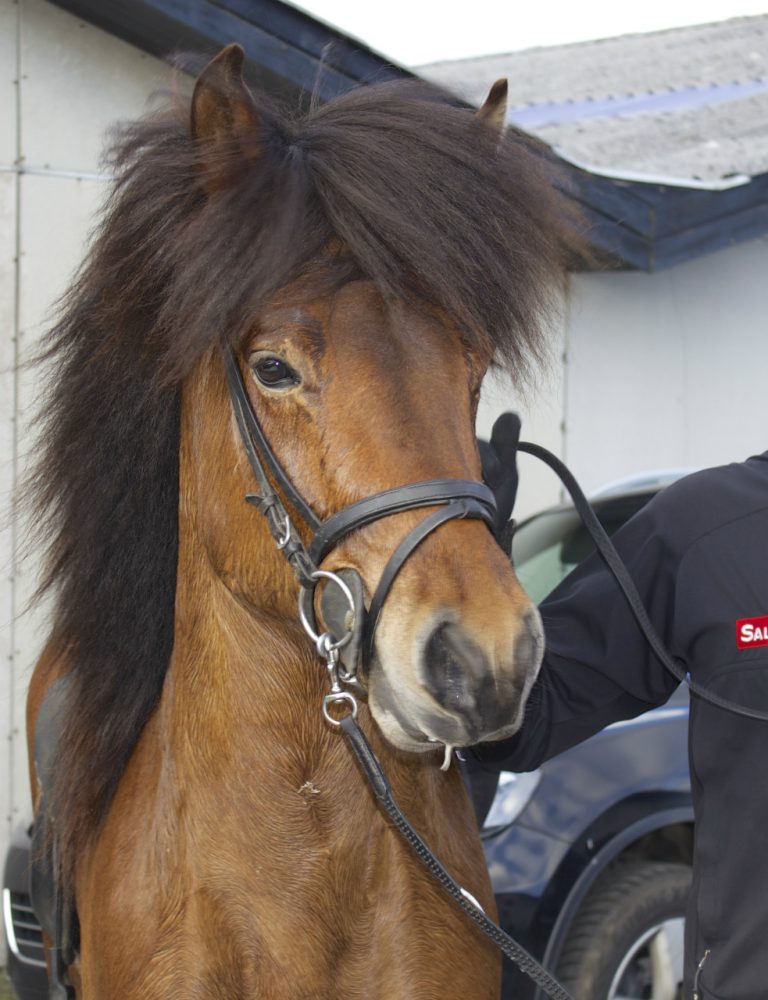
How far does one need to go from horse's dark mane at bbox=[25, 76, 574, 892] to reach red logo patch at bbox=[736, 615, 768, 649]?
60cm

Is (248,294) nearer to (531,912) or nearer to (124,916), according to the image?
(124,916)

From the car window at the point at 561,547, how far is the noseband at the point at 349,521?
2.28 m

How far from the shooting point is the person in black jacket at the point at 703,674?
76.7 inches

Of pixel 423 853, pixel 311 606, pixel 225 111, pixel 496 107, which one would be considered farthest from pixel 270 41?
pixel 423 853

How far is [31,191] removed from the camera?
5.03 meters

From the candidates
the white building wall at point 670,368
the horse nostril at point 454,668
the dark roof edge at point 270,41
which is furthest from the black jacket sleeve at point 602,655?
the white building wall at point 670,368

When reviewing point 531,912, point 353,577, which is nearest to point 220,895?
point 353,577

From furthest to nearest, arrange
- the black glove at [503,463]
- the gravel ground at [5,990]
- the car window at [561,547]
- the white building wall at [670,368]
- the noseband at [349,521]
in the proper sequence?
the white building wall at [670,368], the gravel ground at [5,990], the car window at [561,547], the black glove at [503,463], the noseband at [349,521]

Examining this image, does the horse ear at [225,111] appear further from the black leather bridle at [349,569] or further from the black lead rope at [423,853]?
the black lead rope at [423,853]

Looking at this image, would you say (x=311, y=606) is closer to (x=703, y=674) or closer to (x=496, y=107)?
(x=703, y=674)

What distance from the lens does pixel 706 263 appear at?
6605 millimetres

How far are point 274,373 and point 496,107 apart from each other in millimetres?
741

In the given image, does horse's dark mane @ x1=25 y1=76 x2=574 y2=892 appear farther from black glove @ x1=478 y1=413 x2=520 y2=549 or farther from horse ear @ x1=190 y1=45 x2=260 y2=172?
black glove @ x1=478 y1=413 x2=520 y2=549

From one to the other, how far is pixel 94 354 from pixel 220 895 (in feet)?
3.31
